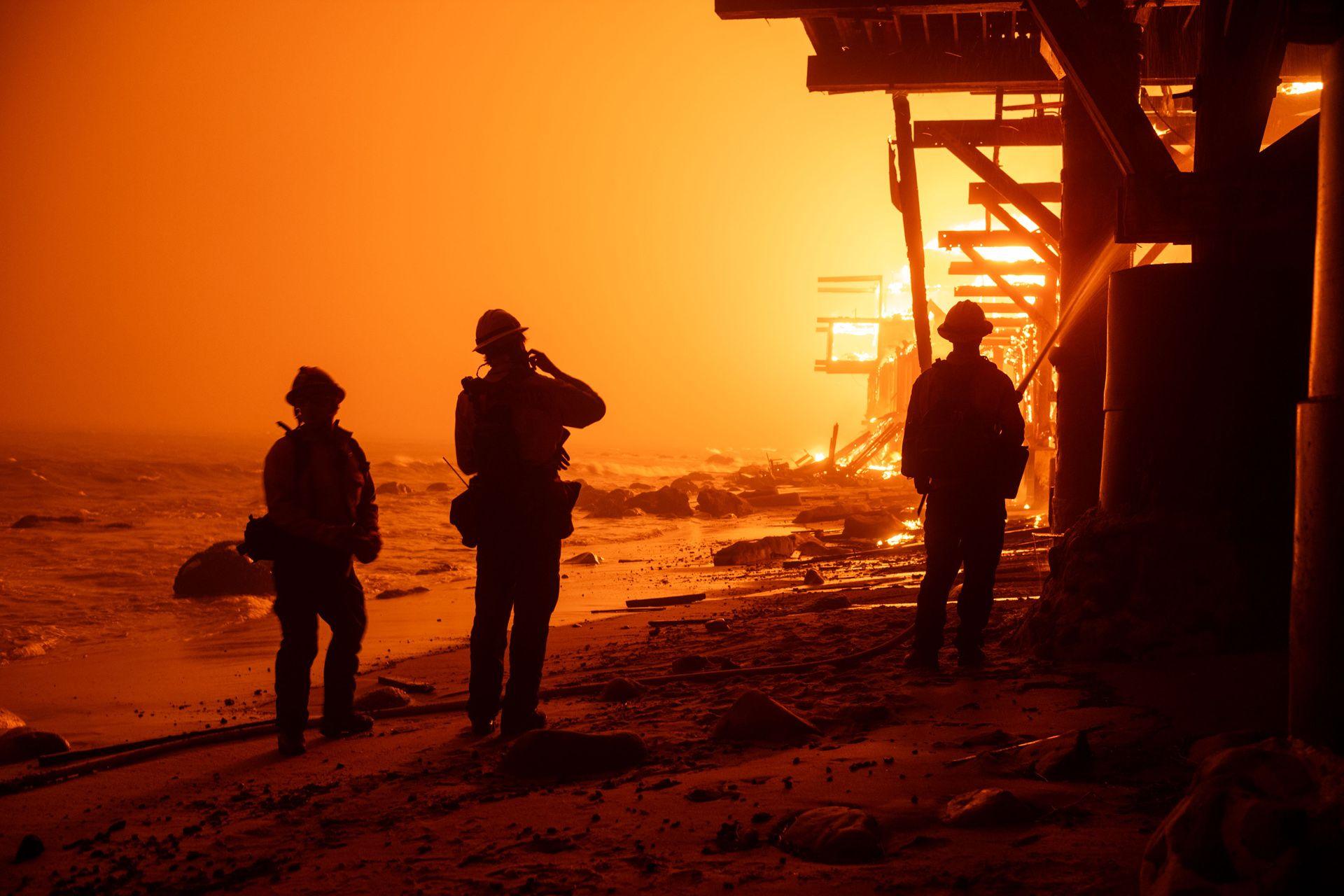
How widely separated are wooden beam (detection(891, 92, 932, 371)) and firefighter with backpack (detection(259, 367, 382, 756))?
602 centimetres

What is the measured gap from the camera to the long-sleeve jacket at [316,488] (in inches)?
200

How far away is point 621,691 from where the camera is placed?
536 centimetres

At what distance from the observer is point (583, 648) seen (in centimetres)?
746

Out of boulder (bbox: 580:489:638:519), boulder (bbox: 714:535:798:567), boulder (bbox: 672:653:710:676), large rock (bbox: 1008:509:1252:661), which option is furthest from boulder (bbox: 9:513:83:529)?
large rock (bbox: 1008:509:1252:661)

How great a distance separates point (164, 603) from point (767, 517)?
12989mm

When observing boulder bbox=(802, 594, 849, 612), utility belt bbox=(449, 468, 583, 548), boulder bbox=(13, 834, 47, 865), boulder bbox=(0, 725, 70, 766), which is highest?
utility belt bbox=(449, 468, 583, 548)

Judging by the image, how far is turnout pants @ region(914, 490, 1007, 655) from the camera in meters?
5.29

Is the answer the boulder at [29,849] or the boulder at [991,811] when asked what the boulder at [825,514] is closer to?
the boulder at [991,811]

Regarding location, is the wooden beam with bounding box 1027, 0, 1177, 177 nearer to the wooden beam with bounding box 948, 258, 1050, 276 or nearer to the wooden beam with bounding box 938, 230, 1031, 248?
the wooden beam with bounding box 938, 230, 1031, 248

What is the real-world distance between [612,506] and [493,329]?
2241cm

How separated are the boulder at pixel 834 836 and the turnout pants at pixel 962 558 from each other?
2.39m

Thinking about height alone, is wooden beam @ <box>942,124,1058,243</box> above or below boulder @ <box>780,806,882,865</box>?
above

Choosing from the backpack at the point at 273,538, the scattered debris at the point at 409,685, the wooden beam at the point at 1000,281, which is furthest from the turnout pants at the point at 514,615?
the wooden beam at the point at 1000,281

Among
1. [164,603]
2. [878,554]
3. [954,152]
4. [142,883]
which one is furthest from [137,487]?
[142,883]
